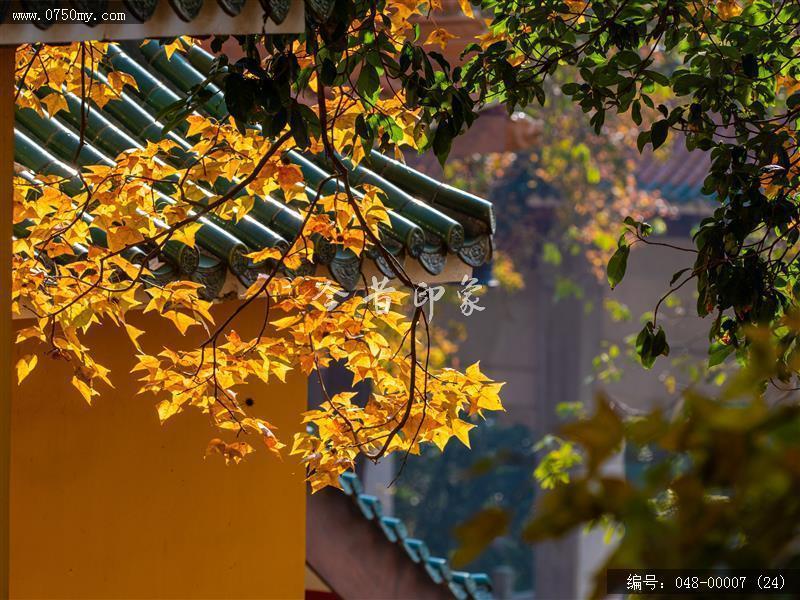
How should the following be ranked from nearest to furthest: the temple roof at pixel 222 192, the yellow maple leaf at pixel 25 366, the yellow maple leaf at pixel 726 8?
1. the yellow maple leaf at pixel 25 366
2. the temple roof at pixel 222 192
3. the yellow maple leaf at pixel 726 8

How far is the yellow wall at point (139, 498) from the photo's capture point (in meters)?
3.22

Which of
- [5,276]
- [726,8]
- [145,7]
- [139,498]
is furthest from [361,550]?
[145,7]

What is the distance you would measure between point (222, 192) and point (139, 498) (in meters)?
0.90

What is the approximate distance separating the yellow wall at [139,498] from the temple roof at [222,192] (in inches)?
19.0

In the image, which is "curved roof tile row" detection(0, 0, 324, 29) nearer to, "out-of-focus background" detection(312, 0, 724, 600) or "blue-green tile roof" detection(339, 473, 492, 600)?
"blue-green tile roof" detection(339, 473, 492, 600)

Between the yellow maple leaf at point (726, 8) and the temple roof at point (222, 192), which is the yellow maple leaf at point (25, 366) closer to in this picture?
the temple roof at point (222, 192)

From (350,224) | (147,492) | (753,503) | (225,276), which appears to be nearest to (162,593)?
(147,492)

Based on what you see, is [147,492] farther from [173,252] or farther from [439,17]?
[439,17]

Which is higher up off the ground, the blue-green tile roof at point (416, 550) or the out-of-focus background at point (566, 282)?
the out-of-focus background at point (566, 282)

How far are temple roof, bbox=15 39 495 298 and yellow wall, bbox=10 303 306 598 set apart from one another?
48 centimetres

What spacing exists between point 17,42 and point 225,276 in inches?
45.9

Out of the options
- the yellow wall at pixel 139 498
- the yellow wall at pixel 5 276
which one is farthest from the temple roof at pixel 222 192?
the yellow wall at pixel 5 276

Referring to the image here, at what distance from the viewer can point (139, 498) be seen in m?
3.43

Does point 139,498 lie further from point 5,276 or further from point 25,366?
point 5,276
